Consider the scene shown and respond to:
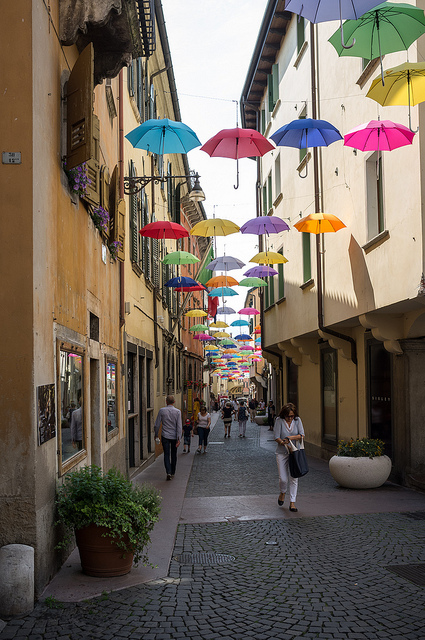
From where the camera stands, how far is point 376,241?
37.8ft

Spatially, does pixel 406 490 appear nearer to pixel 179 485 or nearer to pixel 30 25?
pixel 179 485

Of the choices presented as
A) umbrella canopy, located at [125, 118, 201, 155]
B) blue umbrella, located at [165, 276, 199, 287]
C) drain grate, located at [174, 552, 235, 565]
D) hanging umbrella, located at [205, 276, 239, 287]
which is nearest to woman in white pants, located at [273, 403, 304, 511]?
drain grate, located at [174, 552, 235, 565]

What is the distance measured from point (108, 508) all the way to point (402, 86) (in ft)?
19.3

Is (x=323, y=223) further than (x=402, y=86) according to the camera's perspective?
Yes

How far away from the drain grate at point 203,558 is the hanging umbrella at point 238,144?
612 centimetres

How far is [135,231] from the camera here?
50.1ft

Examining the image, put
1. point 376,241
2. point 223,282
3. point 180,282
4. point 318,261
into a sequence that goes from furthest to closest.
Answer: point 223,282 < point 180,282 < point 318,261 < point 376,241

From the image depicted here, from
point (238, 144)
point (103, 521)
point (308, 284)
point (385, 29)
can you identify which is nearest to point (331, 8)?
point (385, 29)

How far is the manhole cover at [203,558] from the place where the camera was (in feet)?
24.1

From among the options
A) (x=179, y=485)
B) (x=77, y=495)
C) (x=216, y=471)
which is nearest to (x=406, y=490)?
(x=179, y=485)

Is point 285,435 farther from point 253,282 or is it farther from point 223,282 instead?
point 223,282

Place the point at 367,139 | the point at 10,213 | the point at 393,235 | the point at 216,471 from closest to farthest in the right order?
the point at 10,213 < the point at 367,139 < the point at 393,235 < the point at 216,471

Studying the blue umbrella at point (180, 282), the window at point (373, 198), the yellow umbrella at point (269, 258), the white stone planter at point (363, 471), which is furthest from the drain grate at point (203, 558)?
the blue umbrella at point (180, 282)

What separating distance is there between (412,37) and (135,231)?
8.61m
